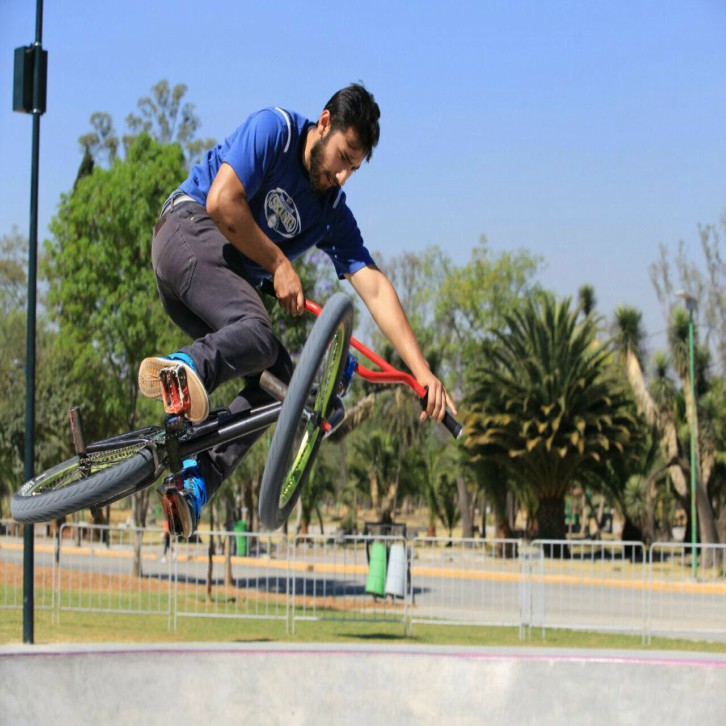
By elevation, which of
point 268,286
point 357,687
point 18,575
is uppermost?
point 268,286

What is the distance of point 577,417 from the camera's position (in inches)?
1211

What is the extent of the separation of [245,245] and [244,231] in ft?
0.17

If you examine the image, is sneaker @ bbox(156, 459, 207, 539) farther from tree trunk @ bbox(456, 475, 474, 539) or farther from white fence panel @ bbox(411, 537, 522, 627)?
tree trunk @ bbox(456, 475, 474, 539)

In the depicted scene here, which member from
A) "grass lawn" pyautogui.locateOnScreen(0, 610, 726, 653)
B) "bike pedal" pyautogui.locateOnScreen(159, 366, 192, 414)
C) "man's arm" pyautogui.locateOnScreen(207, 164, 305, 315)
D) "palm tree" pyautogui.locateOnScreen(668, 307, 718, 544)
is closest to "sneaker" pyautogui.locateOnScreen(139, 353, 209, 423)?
"bike pedal" pyautogui.locateOnScreen(159, 366, 192, 414)

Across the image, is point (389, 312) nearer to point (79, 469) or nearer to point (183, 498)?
point (183, 498)

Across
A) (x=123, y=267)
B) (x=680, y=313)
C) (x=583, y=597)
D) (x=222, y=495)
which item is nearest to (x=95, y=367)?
(x=123, y=267)

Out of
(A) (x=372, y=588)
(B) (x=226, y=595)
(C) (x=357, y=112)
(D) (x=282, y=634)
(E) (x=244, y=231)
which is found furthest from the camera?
(B) (x=226, y=595)

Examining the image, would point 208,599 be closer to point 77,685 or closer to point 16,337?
point 77,685

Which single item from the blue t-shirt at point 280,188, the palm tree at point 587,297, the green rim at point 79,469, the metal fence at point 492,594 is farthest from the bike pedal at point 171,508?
the palm tree at point 587,297

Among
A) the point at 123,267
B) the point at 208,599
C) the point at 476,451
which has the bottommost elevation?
the point at 208,599

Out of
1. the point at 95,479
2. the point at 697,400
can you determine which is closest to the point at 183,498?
the point at 95,479

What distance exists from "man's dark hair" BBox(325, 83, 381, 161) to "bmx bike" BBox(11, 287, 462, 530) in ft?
2.18

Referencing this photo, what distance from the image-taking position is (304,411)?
3.93 m

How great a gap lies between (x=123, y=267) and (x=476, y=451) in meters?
16.7
